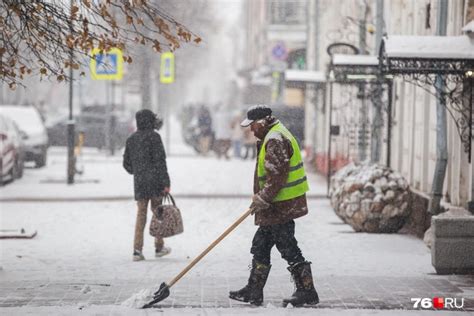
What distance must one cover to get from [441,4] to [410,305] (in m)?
6.63

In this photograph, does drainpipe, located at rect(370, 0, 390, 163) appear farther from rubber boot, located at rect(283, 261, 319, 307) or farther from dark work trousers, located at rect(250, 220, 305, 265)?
rubber boot, located at rect(283, 261, 319, 307)

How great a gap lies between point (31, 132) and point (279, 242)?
20.5 m

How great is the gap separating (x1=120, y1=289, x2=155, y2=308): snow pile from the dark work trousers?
0.94 m

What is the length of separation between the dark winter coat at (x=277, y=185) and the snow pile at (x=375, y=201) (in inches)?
222

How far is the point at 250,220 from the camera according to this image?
16.9 m

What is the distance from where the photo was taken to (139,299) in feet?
29.8

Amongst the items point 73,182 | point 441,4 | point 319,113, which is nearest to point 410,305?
point 441,4

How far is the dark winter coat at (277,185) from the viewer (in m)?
9.03

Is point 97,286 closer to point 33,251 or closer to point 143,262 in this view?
point 143,262

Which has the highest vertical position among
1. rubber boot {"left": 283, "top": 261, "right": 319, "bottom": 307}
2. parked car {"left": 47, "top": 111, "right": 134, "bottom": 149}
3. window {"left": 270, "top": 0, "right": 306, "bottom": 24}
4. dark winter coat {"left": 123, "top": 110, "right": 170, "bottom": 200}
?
window {"left": 270, "top": 0, "right": 306, "bottom": 24}

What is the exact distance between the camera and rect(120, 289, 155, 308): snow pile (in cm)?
904

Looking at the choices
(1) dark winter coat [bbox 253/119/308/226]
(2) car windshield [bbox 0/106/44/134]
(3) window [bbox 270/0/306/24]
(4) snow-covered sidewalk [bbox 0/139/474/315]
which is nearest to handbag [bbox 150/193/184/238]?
(4) snow-covered sidewalk [bbox 0/139/474/315]

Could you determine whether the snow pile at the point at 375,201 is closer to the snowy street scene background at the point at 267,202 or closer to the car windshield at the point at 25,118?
the snowy street scene background at the point at 267,202

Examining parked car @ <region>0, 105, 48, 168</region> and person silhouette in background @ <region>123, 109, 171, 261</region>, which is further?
parked car @ <region>0, 105, 48, 168</region>
